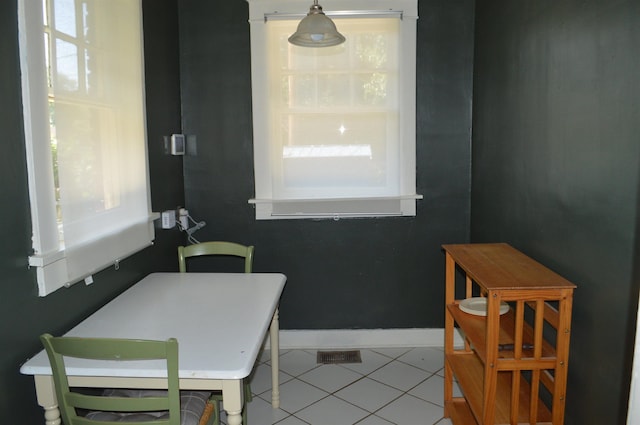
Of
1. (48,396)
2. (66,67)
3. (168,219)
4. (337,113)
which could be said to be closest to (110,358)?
(48,396)

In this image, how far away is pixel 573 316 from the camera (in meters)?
2.07

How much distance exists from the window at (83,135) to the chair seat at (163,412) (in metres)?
0.48

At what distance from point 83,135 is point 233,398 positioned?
1.25m

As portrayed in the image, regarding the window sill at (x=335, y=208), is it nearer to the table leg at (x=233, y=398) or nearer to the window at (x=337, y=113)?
the window at (x=337, y=113)

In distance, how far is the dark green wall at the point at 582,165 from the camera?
171 centimetres

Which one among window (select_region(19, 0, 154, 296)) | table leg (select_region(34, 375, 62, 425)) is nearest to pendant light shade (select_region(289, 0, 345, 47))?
window (select_region(19, 0, 154, 296))

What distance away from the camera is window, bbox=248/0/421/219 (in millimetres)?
3338

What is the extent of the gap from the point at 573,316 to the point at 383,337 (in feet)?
5.64

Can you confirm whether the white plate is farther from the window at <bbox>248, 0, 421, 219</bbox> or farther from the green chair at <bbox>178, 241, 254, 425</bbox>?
the green chair at <bbox>178, 241, 254, 425</bbox>

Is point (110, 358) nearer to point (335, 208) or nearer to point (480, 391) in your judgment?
point (480, 391)

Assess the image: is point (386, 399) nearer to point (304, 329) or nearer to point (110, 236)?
point (304, 329)

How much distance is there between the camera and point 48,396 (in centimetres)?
174

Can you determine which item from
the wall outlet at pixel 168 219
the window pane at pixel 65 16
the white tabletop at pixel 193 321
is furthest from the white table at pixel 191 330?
the window pane at pixel 65 16

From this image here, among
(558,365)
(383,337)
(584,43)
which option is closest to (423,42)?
(584,43)
